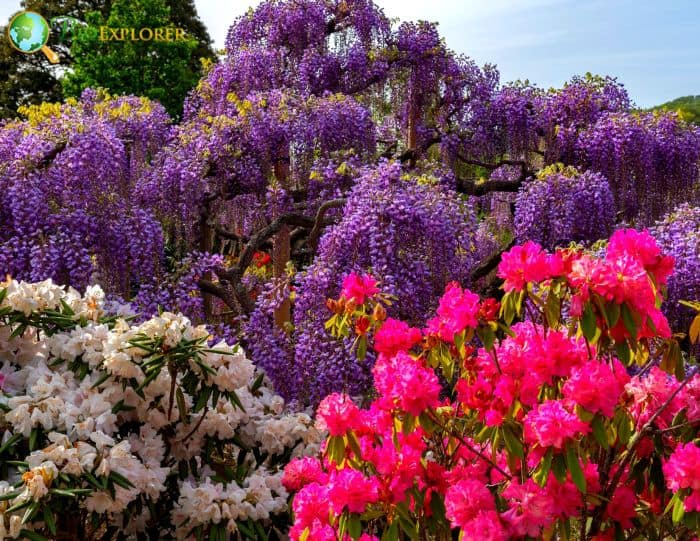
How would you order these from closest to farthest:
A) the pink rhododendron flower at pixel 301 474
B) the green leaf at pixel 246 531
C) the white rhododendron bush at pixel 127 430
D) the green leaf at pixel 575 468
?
the green leaf at pixel 575 468 → the white rhododendron bush at pixel 127 430 → the green leaf at pixel 246 531 → the pink rhododendron flower at pixel 301 474

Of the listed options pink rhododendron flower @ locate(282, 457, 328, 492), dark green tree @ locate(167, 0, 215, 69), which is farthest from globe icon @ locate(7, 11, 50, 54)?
pink rhododendron flower @ locate(282, 457, 328, 492)

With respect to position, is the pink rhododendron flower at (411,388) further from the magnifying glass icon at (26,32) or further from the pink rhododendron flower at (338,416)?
the magnifying glass icon at (26,32)

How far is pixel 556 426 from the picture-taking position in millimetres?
2086

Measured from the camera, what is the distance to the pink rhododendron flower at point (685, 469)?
2131mm

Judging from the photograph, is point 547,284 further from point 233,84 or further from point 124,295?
point 233,84

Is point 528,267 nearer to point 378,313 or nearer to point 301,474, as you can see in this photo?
point 378,313

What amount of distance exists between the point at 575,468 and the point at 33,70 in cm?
2033

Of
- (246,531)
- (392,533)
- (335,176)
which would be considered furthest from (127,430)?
(335,176)

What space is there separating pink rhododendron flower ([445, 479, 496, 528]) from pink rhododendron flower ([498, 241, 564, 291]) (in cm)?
66

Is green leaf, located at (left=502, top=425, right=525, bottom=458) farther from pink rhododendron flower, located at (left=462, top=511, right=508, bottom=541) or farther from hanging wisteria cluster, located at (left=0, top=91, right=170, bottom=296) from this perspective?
hanging wisteria cluster, located at (left=0, top=91, right=170, bottom=296)

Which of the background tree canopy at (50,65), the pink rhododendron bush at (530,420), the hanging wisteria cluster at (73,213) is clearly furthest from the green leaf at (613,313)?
the background tree canopy at (50,65)

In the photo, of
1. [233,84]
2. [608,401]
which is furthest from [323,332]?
[233,84]

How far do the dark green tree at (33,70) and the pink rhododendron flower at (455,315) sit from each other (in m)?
18.5

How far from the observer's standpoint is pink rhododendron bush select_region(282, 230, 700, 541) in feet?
7.20
